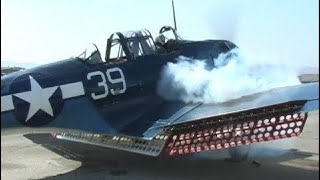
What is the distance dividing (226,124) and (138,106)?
1.94 metres

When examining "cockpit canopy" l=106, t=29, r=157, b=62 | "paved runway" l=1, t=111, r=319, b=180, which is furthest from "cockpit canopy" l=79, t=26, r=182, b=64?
"paved runway" l=1, t=111, r=319, b=180

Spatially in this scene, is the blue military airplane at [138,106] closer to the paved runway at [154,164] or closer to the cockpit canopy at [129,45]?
the cockpit canopy at [129,45]

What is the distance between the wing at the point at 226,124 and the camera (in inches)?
281

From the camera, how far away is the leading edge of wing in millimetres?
7043

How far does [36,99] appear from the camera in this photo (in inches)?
297

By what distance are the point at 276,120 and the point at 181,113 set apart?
5.52 feet

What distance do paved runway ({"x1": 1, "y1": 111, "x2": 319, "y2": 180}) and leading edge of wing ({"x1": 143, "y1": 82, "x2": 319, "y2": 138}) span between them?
0.42 meters

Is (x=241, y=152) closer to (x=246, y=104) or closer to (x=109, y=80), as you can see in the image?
(x=246, y=104)

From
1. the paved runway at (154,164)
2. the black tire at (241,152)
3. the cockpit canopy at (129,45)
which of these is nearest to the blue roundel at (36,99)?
the paved runway at (154,164)

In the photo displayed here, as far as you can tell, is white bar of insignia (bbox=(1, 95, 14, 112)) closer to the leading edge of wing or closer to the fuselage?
the fuselage

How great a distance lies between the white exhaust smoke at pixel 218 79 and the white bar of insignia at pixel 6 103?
270 centimetres

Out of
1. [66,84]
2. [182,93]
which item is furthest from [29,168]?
[182,93]

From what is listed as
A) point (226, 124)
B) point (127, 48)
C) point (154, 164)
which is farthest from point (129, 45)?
point (226, 124)

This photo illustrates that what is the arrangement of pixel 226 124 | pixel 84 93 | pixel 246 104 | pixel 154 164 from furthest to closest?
pixel 154 164, pixel 84 93, pixel 246 104, pixel 226 124
